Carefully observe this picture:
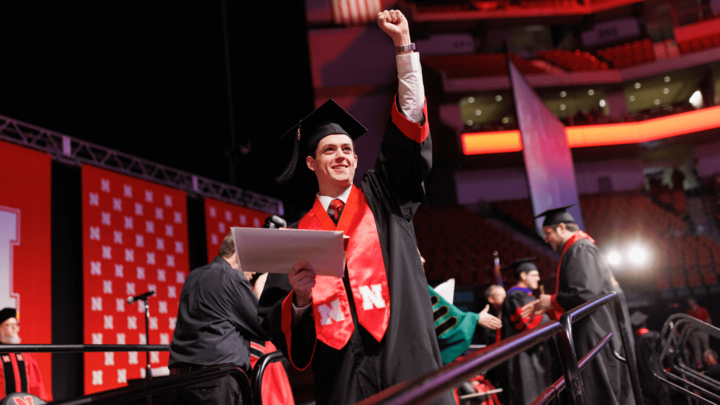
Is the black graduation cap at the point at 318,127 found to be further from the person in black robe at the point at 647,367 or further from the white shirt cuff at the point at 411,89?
the person in black robe at the point at 647,367

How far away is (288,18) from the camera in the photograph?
12.6 metres

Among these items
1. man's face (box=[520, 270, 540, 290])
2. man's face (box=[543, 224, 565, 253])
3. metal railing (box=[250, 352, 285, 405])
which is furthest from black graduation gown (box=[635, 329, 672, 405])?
metal railing (box=[250, 352, 285, 405])

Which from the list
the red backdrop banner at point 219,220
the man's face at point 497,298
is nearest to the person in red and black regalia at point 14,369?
the red backdrop banner at point 219,220

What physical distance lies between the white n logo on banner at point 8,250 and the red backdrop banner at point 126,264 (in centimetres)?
90

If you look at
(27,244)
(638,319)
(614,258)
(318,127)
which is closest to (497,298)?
(638,319)

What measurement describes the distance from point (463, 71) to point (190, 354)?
51.3 ft

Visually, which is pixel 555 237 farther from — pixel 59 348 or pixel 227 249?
pixel 59 348

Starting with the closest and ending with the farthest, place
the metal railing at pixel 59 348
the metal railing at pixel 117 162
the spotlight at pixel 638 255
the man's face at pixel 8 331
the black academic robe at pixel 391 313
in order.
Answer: the black academic robe at pixel 391 313 < the metal railing at pixel 59 348 < the man's face at pixel 8 331 < the metal railing at pixel 117 162 < the spotlight at pixel 638 255

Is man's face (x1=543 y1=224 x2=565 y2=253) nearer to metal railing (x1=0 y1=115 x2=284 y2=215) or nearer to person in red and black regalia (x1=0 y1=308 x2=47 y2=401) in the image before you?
person in red and black regalia (x1=0 y1=308 x2=47 y2=401)

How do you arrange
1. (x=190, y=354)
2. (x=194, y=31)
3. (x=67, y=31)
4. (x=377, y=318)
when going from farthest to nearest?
1. (x=194, y=31)
2. (x=67, y=31)
3. (x=190, y=354)
4. (x=377, y=318)

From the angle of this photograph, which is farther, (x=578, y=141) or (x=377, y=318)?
(x=578, y=141)

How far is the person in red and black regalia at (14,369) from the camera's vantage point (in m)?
4.21

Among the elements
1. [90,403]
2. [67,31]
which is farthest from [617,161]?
[90,403]

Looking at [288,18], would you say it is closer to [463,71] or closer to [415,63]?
[463,71]
